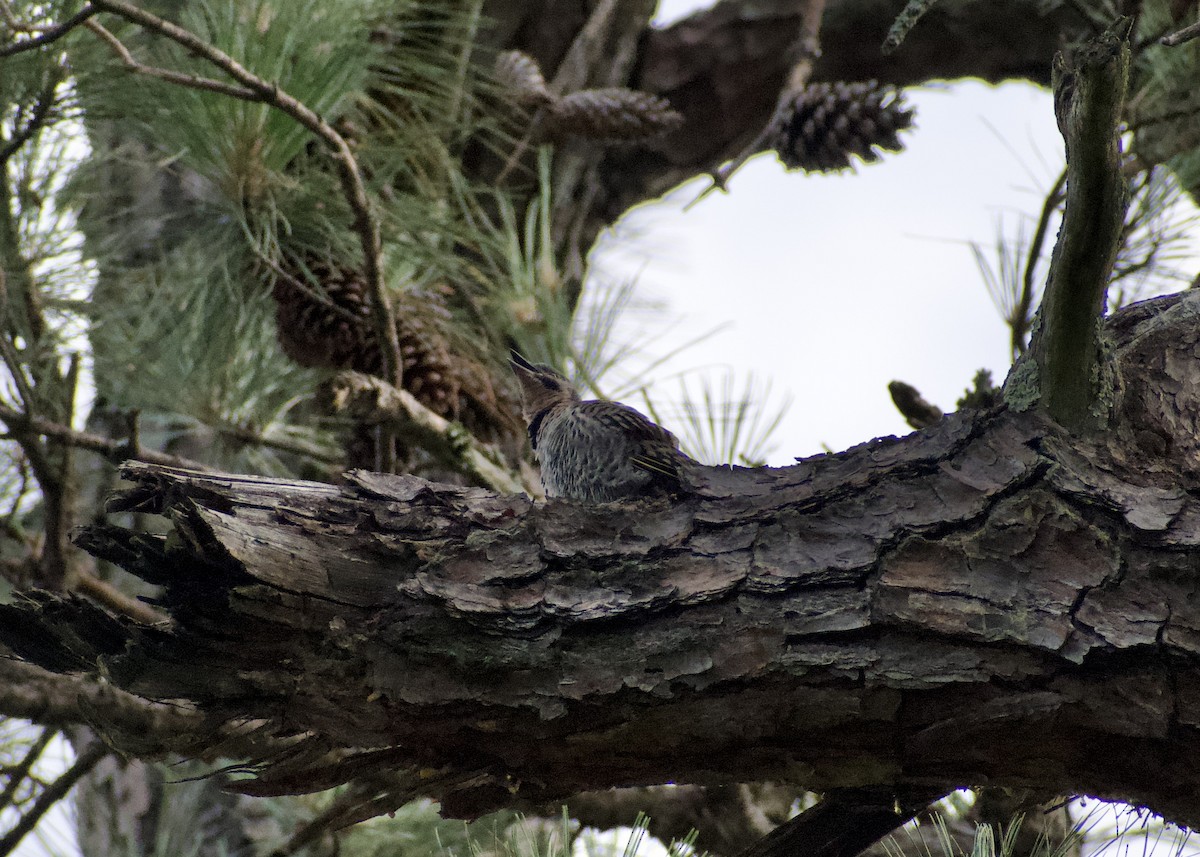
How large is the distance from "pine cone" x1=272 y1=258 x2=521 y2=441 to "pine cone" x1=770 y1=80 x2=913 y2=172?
87 centimetres

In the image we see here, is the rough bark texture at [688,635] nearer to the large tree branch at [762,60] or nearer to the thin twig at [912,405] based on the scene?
the thin twig at [912,405]

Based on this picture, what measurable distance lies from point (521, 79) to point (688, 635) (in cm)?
218

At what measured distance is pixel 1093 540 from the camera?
1.16 m

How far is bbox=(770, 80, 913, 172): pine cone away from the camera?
6.95ft

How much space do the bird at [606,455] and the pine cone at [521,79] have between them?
1232mm

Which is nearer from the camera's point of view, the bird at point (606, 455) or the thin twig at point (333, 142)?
the bird at point (606, 455)

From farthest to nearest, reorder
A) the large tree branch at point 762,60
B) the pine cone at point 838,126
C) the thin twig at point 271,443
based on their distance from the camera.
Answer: the large tree branch at point 762,60, the thin twig at point 271,443, the pine cone at point 838,126

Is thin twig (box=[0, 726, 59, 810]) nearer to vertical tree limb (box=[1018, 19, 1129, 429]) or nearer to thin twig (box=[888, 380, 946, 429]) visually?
thin twig (box=[888, 380, 946, 429])

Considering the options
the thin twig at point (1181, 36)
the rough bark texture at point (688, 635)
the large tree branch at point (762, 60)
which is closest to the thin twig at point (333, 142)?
the rough bark texture at point (688, 635)

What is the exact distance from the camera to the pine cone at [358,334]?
7.97 ft

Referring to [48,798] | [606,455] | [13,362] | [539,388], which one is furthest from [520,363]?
[48,798]

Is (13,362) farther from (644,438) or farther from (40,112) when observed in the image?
(644,438)

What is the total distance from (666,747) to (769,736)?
108 mm

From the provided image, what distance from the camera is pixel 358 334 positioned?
246 centimetres
